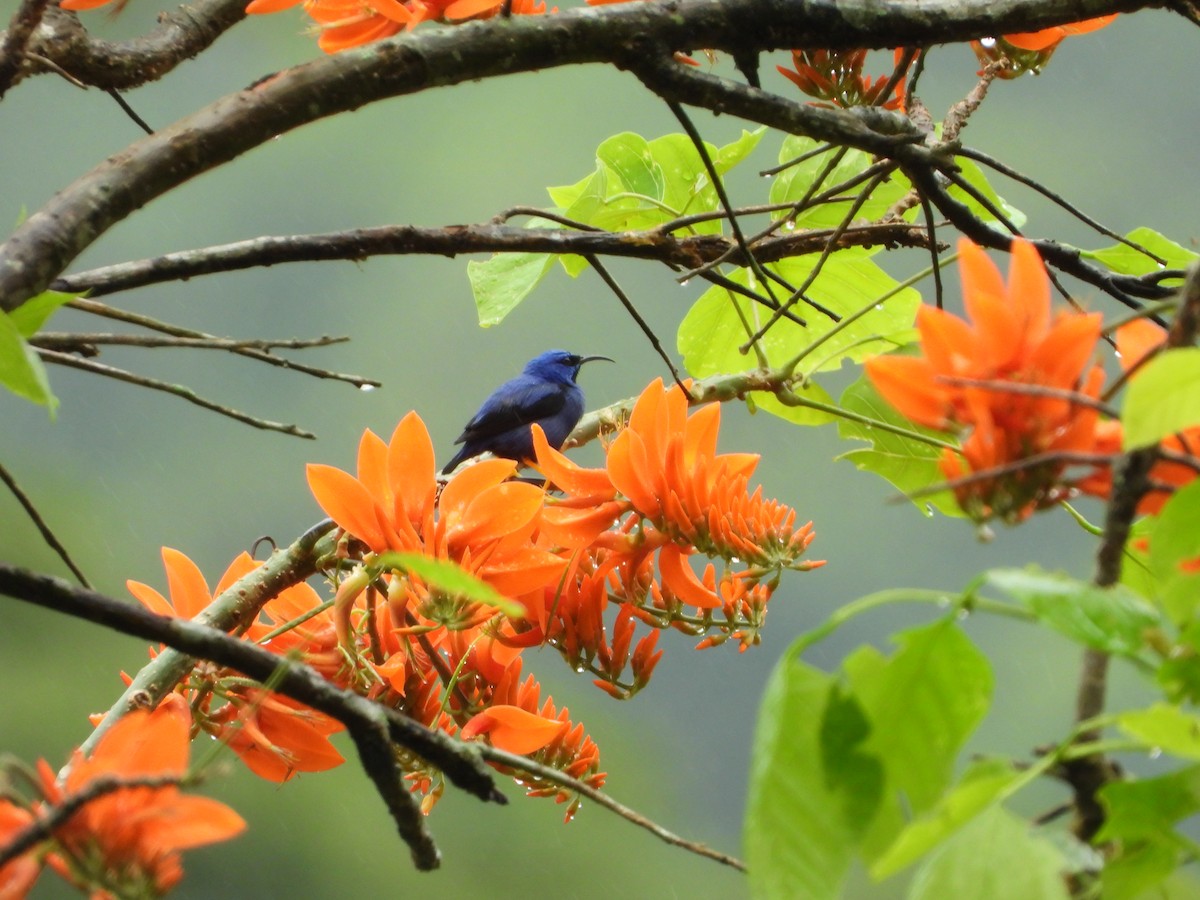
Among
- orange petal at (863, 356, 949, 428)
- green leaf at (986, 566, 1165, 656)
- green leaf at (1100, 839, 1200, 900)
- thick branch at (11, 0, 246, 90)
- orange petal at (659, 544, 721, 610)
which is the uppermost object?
thick branch at (11, 0, 246, 90)

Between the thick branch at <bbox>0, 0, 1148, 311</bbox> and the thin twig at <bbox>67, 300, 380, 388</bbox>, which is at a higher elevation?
the thick branch at <bbox>0, 0, 1148, 311</bbox>

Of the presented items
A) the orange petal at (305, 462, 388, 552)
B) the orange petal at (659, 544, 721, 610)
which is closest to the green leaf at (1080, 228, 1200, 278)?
the orange petal at (659, 544, 721, 610)

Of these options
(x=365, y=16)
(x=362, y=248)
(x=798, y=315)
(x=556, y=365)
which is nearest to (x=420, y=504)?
(x=362, y=248)

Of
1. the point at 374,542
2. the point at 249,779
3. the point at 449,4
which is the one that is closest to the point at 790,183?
the point at 449,4

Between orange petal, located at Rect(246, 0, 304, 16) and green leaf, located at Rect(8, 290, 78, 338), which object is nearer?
green leaf, located at Rect(8, 290, 78, 338)

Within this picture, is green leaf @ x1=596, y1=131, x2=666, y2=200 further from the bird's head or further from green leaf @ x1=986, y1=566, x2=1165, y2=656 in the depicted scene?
the bird's head

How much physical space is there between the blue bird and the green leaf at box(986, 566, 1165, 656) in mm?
1506

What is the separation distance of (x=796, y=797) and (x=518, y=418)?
162 cm

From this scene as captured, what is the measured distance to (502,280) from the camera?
77cm

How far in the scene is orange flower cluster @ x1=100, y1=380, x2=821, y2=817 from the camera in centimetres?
42

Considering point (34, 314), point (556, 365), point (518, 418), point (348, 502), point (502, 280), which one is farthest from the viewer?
point (556, 365)

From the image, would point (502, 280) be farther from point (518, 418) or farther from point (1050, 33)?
point (518, 418)

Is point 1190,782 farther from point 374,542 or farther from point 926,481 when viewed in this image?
point 926,481

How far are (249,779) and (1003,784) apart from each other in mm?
2071
